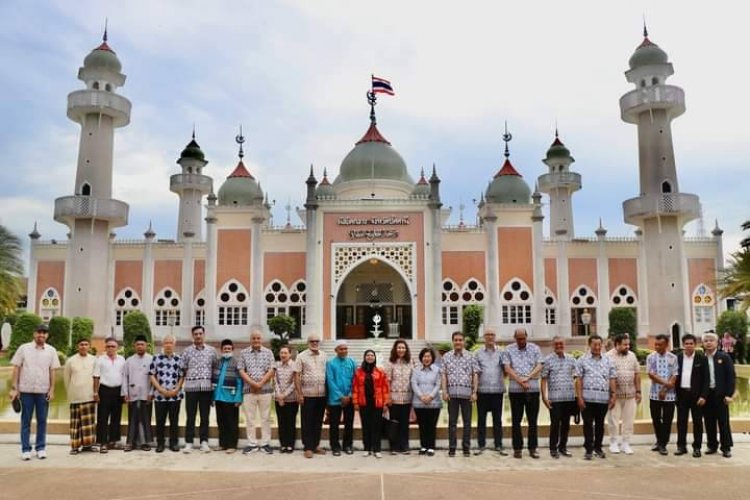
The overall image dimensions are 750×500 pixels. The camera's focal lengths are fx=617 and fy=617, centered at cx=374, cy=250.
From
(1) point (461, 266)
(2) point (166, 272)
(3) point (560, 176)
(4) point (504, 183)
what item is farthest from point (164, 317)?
(3) point (560, 176)

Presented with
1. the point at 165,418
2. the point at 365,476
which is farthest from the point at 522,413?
the point at 165,418

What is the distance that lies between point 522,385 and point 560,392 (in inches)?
18.0

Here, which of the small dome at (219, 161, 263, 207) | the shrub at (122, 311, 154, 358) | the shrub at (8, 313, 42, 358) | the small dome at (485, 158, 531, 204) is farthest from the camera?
the small dome at (219, 161, 263, 207)

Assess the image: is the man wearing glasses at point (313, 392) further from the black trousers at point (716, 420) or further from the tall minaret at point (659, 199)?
the tall minaret at point (659, 199)

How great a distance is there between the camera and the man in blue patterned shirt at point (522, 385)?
261 inches

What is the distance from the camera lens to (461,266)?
2592cm

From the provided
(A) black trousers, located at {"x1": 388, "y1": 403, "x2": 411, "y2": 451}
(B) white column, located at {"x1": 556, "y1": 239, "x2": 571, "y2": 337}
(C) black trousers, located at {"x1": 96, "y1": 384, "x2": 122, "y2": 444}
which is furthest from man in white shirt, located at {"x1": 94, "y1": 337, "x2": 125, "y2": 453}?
(B) white column, located at {"x1": 556, "y1": 239, "x2": 571, "y2": 337}

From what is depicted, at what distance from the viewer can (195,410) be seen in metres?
6.94

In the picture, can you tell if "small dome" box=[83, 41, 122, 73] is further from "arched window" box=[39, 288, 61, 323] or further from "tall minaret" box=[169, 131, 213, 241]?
"arched window" box=[39, 288, 61, 323]

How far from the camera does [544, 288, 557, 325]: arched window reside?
2611 cm

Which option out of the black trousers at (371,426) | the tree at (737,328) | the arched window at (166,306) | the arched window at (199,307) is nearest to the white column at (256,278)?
the arched window at (199,307)

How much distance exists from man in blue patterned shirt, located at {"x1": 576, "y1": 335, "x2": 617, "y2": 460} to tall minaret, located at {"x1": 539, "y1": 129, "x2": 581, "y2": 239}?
24918 millimetres

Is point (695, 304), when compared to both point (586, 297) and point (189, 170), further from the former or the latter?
point (189, 170)

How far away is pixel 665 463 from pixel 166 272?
80.5 ft
